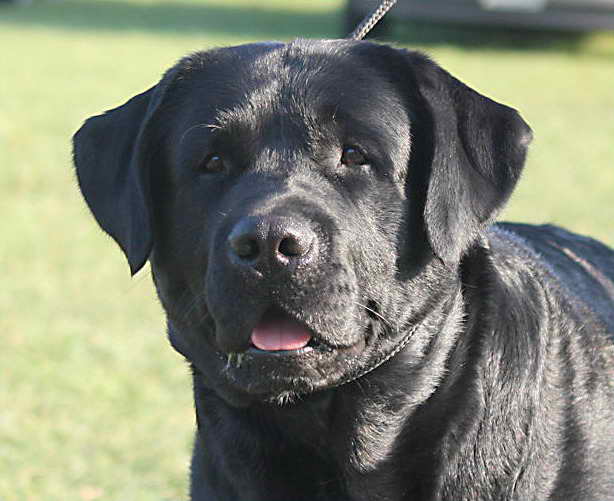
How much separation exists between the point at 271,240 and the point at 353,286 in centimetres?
31

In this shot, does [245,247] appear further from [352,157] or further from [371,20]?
[371,20]

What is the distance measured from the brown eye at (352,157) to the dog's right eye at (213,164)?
364 millimetres

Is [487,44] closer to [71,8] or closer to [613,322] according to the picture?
[71,8]

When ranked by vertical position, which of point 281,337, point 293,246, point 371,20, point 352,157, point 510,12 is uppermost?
point 510,12

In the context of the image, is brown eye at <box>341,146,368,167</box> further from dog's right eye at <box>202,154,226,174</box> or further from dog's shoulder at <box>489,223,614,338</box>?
dog's shoulder at <box>489,223,614,338</box>

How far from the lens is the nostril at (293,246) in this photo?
2.83 meters

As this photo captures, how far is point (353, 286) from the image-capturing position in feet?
9.84

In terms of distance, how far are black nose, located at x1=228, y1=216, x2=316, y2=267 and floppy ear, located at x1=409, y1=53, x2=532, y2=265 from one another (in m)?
0.43

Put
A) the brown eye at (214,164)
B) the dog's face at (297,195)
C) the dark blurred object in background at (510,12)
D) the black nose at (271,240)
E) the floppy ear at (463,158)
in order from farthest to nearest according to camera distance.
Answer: the dark blurred object in background at (510,12), the brown eye at (214,164), the floppy ear at (463,158), the dog's face at (297,195), the black nose at (271,240)

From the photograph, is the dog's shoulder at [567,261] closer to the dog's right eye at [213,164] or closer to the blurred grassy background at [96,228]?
the dog's right eye at [213,164]

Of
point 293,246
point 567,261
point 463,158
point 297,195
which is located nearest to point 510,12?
point 567,261

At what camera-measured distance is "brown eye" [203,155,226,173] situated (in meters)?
3.25

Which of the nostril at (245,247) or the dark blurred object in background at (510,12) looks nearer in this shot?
the nostril at (245,247)

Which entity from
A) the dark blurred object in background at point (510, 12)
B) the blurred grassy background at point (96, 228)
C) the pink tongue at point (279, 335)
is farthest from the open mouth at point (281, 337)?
the dark blurred object in background at point (510, 12)
